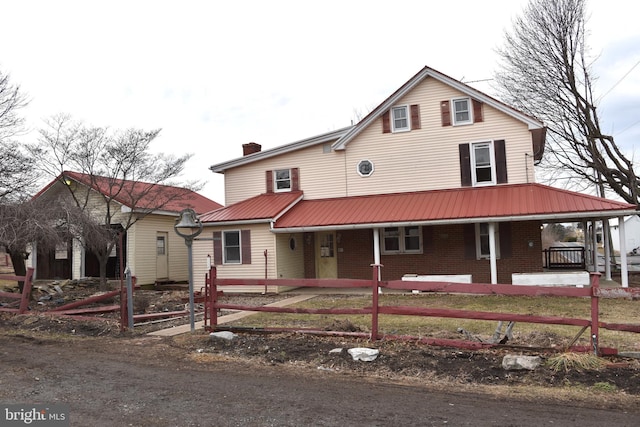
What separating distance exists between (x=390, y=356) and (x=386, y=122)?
13.6 meters

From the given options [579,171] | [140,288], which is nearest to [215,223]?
[140,288]

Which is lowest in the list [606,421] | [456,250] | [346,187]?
[606,421]

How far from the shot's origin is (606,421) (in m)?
4.61

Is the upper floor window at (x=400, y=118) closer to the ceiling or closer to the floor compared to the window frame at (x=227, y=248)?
closer to the ceiling

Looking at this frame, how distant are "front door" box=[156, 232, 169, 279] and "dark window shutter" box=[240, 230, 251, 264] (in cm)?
618

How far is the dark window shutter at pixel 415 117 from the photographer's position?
18.9 meters

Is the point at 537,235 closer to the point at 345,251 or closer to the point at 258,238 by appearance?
the point at 345,251

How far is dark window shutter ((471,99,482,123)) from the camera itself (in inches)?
714

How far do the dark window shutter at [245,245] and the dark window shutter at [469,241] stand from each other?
8090mm

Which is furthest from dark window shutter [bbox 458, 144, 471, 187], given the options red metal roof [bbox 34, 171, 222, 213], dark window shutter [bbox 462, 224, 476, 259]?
red metal roof [bbox 34, 171, 222, 213]

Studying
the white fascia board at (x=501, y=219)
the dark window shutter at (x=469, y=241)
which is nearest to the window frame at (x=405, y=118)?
the dark window shutter at (x=469, y=241)

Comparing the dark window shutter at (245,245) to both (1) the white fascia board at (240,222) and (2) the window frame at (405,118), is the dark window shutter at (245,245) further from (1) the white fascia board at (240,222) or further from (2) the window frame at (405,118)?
(2) the window frame at (405,118)

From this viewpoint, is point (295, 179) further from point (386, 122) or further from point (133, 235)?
point (133, 235)

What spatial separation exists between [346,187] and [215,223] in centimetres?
548
